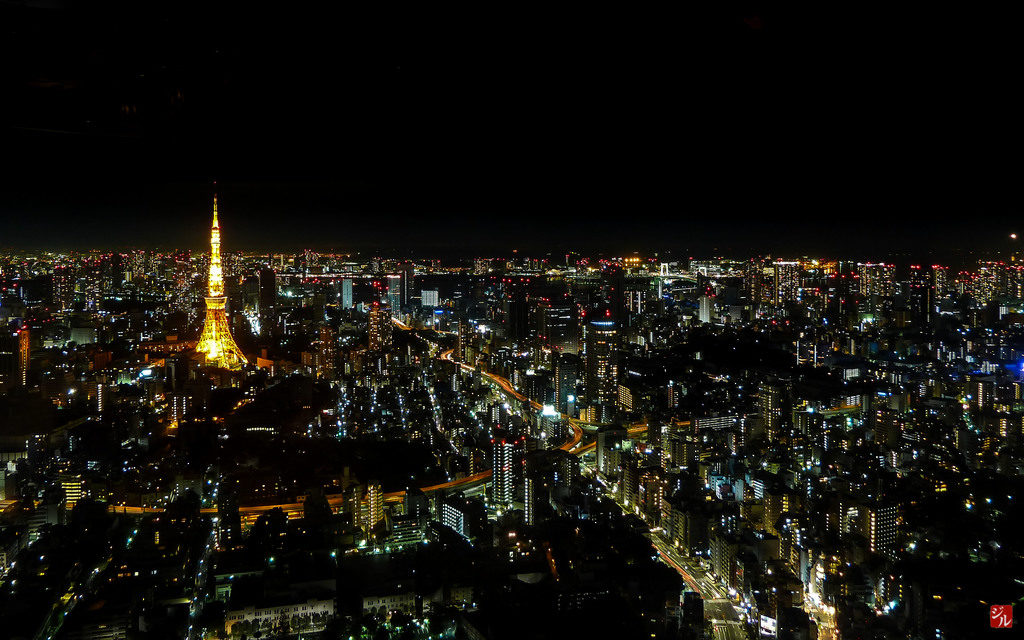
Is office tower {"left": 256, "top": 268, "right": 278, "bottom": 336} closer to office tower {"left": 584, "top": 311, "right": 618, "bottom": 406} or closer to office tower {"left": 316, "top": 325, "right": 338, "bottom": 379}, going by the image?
office tower {"left": 316, "top": 325, "right": 338, "bottom": 379}

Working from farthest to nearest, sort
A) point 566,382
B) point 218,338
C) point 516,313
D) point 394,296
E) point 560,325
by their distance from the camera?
point 394,296 → point 516,313 → point 560,325 → point 566,382 → point 218,338

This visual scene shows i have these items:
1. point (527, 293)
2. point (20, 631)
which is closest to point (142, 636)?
point (20, 631)

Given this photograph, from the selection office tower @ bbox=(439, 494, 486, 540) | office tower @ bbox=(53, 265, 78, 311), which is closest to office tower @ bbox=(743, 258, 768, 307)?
office tower @ bbox=(439, 494, 486, 540)

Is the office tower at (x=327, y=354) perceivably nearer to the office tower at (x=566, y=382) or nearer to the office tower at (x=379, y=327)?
the office tower at (x=379, y=327)

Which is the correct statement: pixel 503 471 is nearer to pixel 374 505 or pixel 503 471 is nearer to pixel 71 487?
Answer: pixel 374 505

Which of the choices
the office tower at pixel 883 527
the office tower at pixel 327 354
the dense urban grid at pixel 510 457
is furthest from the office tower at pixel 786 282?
the office tower at pixel 327 354

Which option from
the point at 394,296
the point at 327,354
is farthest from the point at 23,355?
Answer: the point at 394,296
